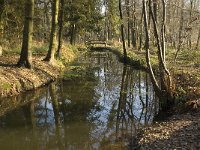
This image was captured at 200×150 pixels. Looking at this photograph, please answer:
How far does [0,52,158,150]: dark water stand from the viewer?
433 inches

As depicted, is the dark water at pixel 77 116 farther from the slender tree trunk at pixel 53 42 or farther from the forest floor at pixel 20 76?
the slender tree trunk at pixel 53 42

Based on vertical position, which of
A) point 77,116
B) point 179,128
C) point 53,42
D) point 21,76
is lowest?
point 77,116

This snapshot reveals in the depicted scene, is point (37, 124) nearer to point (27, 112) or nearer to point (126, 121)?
point (27, 112)

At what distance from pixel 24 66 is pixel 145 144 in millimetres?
12071

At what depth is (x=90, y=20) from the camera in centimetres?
4434

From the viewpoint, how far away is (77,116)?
1398 centimetres

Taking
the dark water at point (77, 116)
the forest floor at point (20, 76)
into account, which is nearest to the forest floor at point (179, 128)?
the dark water at point (77, 116)

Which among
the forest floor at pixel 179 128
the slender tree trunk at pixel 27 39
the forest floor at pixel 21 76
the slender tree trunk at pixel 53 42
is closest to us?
the forest floor at pixel 179 128

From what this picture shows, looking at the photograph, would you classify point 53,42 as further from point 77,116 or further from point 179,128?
point 179,128

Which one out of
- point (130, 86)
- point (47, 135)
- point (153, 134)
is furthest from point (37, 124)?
point (130, 86)

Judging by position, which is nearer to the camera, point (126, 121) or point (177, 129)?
point (177, 129)

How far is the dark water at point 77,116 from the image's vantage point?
36.1 feet

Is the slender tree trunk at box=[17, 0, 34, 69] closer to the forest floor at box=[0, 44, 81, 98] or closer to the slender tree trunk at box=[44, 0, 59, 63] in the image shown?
the forest floor at box=[0, 44, 81, 98]

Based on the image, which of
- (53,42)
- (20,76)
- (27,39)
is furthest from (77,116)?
(53,42)
